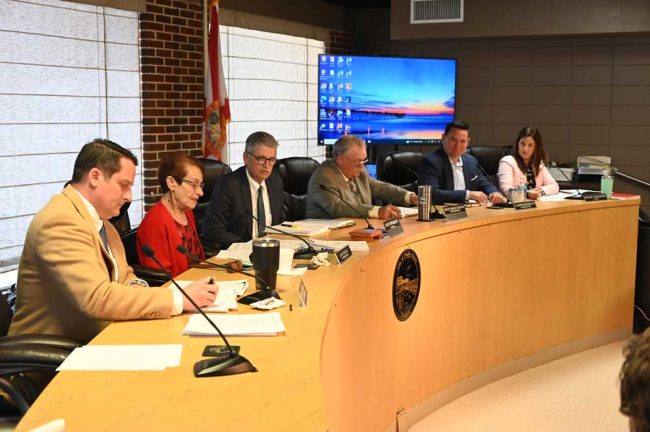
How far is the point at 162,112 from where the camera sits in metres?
5.98

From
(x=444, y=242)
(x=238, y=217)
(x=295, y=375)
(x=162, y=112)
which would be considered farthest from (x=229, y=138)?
(x=295, y=375)

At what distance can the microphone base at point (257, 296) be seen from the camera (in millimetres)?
2559

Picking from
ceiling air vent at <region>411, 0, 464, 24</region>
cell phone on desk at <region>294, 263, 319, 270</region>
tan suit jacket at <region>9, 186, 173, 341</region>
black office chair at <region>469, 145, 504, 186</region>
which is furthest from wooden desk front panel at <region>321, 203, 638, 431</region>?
ceiling air vent at <region>411, 0, 464, 24</region>

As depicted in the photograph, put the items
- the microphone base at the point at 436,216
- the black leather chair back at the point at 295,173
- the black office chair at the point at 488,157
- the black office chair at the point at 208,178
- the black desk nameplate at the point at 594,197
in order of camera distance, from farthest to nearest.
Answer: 1. the black office chair at the point at 488,157
2. the black leather chair back at the point at 295,173
3. the black desk nameplate at the point at 594,197
4. the black office chair at the point at 208,178
5. the microphone base at the point at 436,216

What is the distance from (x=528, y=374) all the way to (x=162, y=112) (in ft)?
10.1

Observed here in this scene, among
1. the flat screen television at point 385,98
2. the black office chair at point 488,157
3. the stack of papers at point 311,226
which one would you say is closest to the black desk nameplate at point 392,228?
the stack of papers at point 311,226

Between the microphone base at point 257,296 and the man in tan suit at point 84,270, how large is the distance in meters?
0.13

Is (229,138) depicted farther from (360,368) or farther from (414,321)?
(360,368)

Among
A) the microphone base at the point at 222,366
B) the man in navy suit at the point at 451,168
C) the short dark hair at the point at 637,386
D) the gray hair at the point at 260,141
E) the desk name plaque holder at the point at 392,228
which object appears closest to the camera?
the short dark hair at the point at 637,386

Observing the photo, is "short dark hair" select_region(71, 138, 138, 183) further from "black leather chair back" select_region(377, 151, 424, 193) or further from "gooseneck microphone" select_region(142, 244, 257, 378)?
"black leather chair back" select_region(377, 151, 424, 193)

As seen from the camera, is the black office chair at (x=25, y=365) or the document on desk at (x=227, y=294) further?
the document on desk at (x=227, y=294)

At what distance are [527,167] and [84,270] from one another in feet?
13.0

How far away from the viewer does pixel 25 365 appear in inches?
88.0

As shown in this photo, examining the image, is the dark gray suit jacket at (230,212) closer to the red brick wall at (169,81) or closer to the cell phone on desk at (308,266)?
the cell phone on desk at (308,266)
